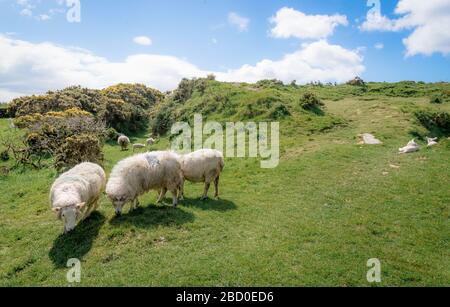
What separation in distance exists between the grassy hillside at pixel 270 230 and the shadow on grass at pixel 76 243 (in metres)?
0.05

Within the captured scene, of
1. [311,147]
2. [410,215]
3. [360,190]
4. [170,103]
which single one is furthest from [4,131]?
[410,215]

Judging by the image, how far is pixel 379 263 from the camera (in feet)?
35.4

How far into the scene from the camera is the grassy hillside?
403 inches

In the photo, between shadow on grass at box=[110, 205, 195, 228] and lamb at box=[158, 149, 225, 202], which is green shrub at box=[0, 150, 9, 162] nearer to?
lamb at box=[158, 149, 225, 202]

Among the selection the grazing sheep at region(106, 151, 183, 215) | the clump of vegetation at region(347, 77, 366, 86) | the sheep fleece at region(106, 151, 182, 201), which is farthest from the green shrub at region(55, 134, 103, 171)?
the clump of vegetation at region(347, 77, 366, 86)

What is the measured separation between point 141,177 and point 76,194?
265 centimetres

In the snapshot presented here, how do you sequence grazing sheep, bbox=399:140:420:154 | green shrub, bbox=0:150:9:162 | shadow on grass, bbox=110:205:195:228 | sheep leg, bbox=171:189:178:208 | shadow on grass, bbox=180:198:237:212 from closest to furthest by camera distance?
shadow on grass, bbox=110:205:195:228, sheep leg, bbox=171:189:178:208, shadow on grass, bbox=180:198:237:212, grazing sheep, bbox=399:140:420:154, green shrub, bbox=0:150:9:162

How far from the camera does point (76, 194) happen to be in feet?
40.7

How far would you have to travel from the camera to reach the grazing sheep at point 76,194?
11781mm

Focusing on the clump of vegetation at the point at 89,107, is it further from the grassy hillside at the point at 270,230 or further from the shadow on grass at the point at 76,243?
the shadow on grass at the point at 76,243

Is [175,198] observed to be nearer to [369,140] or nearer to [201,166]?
[201,166]

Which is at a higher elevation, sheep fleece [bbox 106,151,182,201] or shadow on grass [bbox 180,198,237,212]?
sheep fleece [bbox 106,151,182,201]

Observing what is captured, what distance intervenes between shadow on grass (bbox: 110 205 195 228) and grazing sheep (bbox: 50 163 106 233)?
1.42 metres

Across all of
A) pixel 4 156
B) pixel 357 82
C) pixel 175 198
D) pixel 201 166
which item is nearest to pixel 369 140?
pixel 201 166
